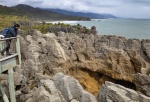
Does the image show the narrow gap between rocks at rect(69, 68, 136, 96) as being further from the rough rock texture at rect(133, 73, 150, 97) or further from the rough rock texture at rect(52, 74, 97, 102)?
the rough rock texture at rect(52, 74, 97, 102)

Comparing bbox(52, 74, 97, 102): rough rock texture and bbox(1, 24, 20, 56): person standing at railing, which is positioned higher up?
bbox(1, 24, 20, 56): person standing at railing

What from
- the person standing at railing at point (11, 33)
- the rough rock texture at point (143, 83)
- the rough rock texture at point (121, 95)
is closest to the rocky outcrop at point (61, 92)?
the rough rock texture at point (121, 95)

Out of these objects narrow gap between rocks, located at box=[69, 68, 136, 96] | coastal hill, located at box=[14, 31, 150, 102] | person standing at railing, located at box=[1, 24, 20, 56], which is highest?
person standing at railing, located at box=[1, 24, 20, 56]

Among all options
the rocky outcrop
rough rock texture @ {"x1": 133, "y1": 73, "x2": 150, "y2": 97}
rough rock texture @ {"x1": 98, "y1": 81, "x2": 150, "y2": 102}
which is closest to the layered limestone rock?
rough rock texture @ {"x1": 133, "y1": 73, "x2": 150, "y2": 97}

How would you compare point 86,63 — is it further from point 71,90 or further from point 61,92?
point 61,92

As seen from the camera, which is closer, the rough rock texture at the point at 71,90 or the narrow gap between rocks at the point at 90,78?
the rough rock texture at the point at 71,90

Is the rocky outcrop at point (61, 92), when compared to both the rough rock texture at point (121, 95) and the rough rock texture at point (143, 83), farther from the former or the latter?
the rough rock texture at point (143, 83)

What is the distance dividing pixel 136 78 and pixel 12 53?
10118 mm

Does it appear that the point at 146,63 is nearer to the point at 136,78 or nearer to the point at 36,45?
the point at 136,78

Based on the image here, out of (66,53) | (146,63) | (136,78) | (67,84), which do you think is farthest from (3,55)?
(146,63)

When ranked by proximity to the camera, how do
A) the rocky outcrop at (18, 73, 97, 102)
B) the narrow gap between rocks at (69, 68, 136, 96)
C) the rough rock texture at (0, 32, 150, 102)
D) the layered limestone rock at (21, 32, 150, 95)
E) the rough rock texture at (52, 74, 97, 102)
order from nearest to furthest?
1. the rocky outcrop at (18, 73, 97, 102)
2. the rough rock texture at (52, 74, 97, 102)
3. the rough rock texture at (0, 32, 150, 102)
4. the layered limestone rock at (21, 32, 150, 95)
5. the narrow gap between rocks at (69, 68, 136, 96)

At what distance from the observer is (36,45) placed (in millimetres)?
31188

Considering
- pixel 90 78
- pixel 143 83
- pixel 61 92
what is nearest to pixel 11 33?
pixel 61 92

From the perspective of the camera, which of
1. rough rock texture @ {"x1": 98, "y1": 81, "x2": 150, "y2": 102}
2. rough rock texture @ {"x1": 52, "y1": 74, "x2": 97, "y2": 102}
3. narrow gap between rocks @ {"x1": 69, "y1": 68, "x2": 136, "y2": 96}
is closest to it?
rough rock texture @ {"x1": 98, "y1": 81, "x2": 150, "y2": 102}
